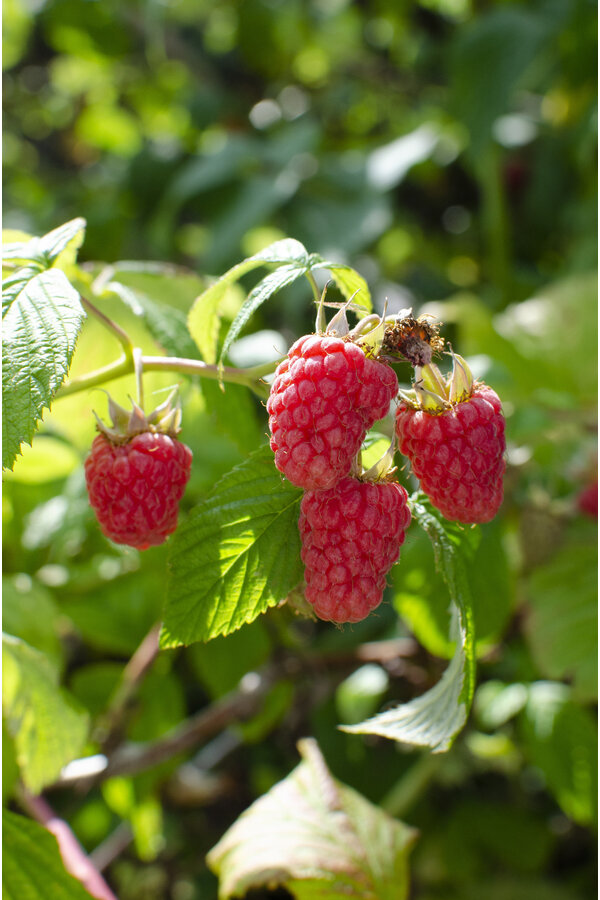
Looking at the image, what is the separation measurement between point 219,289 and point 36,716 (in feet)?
1.68

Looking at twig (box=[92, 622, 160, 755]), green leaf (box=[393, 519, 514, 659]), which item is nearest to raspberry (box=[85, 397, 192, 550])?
green leaf (box=[393, 519, 514, 659])

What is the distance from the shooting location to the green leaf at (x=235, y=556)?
0.56 metres

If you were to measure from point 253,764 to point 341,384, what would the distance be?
1.32m

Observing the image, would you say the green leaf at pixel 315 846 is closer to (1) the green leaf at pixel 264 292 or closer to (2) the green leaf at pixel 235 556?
(2) the green leaf at pixel 235 556

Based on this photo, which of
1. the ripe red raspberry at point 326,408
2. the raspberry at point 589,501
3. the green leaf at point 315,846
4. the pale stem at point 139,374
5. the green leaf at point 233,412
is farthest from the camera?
the raspberry at point 589,501

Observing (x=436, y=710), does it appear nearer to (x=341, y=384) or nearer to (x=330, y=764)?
(x=341, y=384)

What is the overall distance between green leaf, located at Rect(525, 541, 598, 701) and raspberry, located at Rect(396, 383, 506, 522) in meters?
0.65

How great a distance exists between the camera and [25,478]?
45.7 inches

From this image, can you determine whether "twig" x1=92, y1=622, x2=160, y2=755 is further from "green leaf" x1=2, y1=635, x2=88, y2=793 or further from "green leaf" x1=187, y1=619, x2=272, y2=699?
"green leaf" x1=2, y1=635, x2=88, y2=793

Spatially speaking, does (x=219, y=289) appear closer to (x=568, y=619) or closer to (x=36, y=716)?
(x=36, y=716)

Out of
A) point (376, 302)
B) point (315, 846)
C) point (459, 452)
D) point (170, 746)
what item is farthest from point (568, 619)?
point (376, 302)

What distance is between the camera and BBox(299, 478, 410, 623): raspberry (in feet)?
1.76

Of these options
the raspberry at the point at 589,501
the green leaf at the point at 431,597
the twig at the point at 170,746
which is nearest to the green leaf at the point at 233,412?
the green leaf at the point at 431,597

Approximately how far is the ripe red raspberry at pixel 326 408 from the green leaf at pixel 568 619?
0.73m
